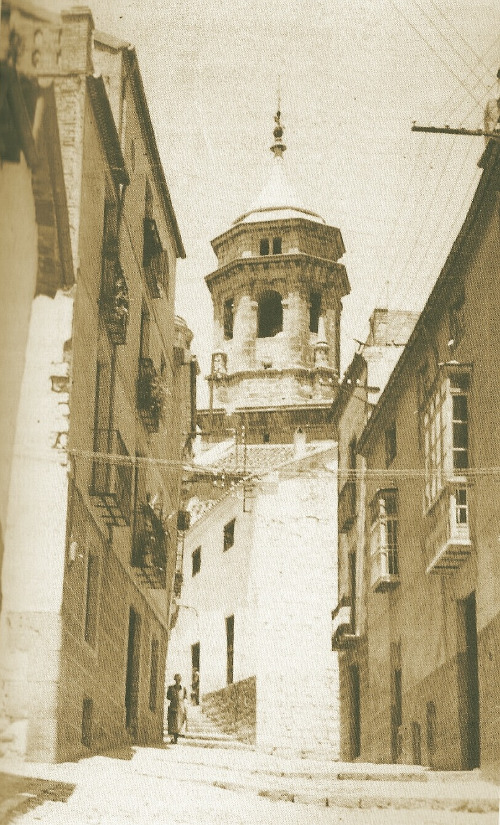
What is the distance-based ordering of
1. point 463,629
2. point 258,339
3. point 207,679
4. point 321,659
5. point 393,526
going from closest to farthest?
point 463,629
point 393,526
point 321,659
point 207,679
point 258,339

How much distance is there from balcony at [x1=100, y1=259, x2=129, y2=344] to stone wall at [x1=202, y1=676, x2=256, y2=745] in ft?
26.4

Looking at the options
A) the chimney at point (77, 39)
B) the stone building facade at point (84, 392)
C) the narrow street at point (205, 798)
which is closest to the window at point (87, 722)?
the stone building facade at point (84, 392)

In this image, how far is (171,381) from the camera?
1155 cm

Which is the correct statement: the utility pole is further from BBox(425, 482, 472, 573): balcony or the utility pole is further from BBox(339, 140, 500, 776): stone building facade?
BBox(425, 482, 472, 573): balcony

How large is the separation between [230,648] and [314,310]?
459 centimetres

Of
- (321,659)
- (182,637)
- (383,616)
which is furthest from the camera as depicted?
(182,637)

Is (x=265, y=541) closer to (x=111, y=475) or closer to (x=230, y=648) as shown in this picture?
(x=230, y=648)

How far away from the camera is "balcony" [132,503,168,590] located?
1089cm

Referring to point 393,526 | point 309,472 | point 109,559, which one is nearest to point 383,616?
point 393,526

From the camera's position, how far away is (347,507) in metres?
16.3

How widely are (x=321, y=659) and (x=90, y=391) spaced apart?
764 cm

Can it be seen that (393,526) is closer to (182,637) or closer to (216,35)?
(182,637)

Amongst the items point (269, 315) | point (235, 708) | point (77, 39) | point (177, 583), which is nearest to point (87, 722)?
point (77, 39)

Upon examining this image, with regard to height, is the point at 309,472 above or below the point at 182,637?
above
